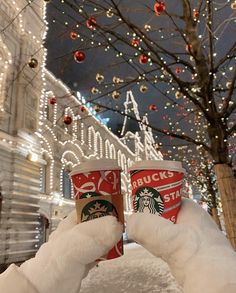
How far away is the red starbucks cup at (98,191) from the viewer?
4.43 feet

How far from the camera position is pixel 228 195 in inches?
130

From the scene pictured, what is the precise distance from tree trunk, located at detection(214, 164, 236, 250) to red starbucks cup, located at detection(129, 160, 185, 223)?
2.08 meters

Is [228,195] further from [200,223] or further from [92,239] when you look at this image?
[92,239]

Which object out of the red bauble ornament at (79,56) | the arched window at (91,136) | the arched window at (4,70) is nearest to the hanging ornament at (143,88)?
the red bauble ornament at (79,56)

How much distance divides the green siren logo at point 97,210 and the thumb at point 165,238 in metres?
0.15

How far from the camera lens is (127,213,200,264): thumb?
1.13 meters

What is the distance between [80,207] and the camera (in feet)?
4.52

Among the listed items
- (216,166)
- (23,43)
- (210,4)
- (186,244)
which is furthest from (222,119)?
(23,43)

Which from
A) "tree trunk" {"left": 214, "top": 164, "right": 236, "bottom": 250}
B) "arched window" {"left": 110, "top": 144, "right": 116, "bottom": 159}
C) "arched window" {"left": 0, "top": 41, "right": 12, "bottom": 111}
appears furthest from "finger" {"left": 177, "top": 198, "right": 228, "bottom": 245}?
"arched window" {"left": 110, "top": 144, "right": 116, "bottom": 159}

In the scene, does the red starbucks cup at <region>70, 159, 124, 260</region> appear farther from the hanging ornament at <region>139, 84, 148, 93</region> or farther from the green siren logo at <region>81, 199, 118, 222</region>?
the hanging ornament at <region>139, 84, 148, 93</region>

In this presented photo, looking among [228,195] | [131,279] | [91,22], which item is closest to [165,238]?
[228,195]

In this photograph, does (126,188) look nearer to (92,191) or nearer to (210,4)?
(210,4)

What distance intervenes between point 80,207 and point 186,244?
50cm

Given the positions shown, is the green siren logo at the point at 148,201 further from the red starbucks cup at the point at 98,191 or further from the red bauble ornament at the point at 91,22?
the red bauble ornament at the point at 91,22
